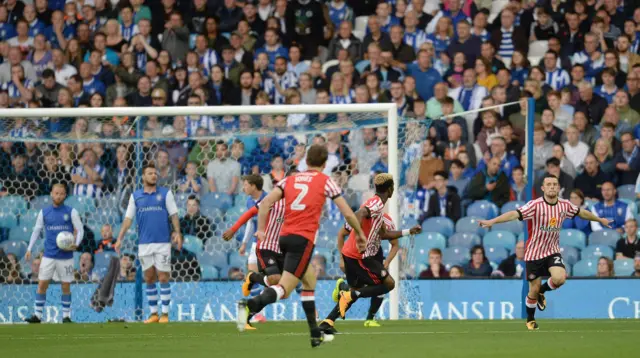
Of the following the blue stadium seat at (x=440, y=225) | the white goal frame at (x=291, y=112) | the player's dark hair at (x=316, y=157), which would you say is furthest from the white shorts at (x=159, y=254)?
the player's dark hair at (x=316, y=157)

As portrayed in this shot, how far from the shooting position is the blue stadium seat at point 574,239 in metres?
17.6

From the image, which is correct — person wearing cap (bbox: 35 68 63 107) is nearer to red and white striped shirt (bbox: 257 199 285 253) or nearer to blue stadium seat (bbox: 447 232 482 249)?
blue stadium seat (bbox: 447 232 482 249)

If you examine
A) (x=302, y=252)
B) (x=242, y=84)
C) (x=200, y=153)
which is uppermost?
(x=242, y=84)

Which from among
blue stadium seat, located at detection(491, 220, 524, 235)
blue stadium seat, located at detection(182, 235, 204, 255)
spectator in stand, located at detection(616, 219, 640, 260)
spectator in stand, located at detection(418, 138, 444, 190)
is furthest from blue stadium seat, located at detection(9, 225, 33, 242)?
spectator in stand, located at detection(616, 219, 640, 260)

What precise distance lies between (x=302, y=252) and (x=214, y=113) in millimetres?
6486

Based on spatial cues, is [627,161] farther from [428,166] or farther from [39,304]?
[39,304]

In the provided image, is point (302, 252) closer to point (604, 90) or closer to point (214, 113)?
point (214, 113)

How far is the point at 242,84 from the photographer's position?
803 inches

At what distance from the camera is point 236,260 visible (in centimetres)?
1744

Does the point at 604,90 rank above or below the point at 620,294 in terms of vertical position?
above

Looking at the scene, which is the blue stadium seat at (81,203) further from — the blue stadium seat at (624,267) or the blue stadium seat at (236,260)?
the blue stadium seat at (624,267)

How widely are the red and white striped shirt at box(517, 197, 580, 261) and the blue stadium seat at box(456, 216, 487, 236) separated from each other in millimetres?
4469

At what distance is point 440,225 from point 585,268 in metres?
2.32

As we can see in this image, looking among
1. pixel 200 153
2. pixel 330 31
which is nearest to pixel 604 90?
pixel 330 31
